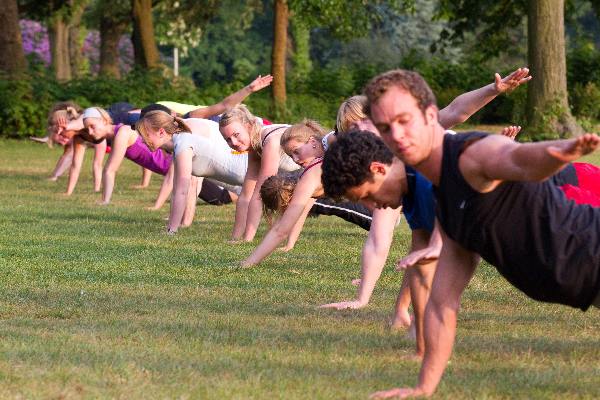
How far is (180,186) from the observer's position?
12688 mm

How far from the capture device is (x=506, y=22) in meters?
34.3

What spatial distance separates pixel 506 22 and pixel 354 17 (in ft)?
14.2

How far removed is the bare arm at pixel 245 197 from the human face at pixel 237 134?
538 millimetres

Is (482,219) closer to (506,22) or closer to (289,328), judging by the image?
(289,328)

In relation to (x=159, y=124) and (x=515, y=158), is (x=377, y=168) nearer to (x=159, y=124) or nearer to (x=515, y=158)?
(x=515, y=158)

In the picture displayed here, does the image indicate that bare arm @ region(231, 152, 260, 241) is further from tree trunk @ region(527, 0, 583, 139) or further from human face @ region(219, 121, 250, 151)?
tree trunk @ region(527, 0, 583, 139)

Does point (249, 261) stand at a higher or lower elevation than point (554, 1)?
lower

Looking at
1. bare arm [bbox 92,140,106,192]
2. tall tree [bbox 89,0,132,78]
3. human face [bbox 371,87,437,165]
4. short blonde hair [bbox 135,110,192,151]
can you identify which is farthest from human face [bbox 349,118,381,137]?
tall tree [bbox 89,0,132,78]

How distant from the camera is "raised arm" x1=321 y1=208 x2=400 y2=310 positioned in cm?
804

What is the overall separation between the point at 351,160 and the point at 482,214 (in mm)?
654

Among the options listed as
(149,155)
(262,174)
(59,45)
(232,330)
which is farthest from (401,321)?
(59,45)

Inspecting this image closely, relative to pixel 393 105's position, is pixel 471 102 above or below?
below

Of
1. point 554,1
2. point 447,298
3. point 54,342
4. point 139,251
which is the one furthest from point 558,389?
point 554,1

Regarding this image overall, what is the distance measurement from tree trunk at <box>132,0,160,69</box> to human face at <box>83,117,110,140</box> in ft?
62.3
